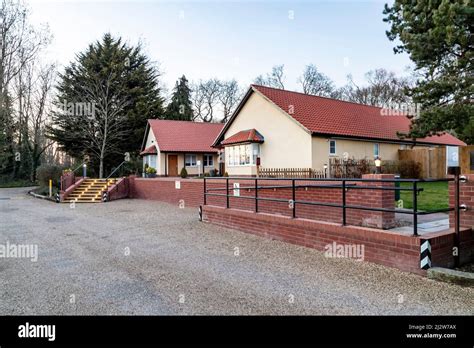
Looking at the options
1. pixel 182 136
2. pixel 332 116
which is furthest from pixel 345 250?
pixel 182 136

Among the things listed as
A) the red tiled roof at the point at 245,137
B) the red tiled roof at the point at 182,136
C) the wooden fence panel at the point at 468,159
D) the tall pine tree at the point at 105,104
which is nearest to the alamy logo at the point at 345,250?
the wooden fence panel at the point at 468,159

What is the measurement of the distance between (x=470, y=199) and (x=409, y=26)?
39.5 feet

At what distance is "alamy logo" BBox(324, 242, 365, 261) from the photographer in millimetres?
6055

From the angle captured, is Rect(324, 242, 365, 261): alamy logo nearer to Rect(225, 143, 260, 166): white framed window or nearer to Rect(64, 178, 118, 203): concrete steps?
Rect(225, 143, 260, 166): white framed window

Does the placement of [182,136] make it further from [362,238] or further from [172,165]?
[362,238]

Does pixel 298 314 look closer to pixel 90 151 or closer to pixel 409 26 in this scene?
pixel 409 26

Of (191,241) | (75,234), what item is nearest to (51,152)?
(75,234)

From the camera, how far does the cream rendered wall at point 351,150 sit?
18297 millimetres

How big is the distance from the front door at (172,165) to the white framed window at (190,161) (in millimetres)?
943

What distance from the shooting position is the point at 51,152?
1902 inches

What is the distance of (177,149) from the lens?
29125mm

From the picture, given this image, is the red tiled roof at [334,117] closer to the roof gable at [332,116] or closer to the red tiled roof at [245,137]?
the roof gable at [332,116]
